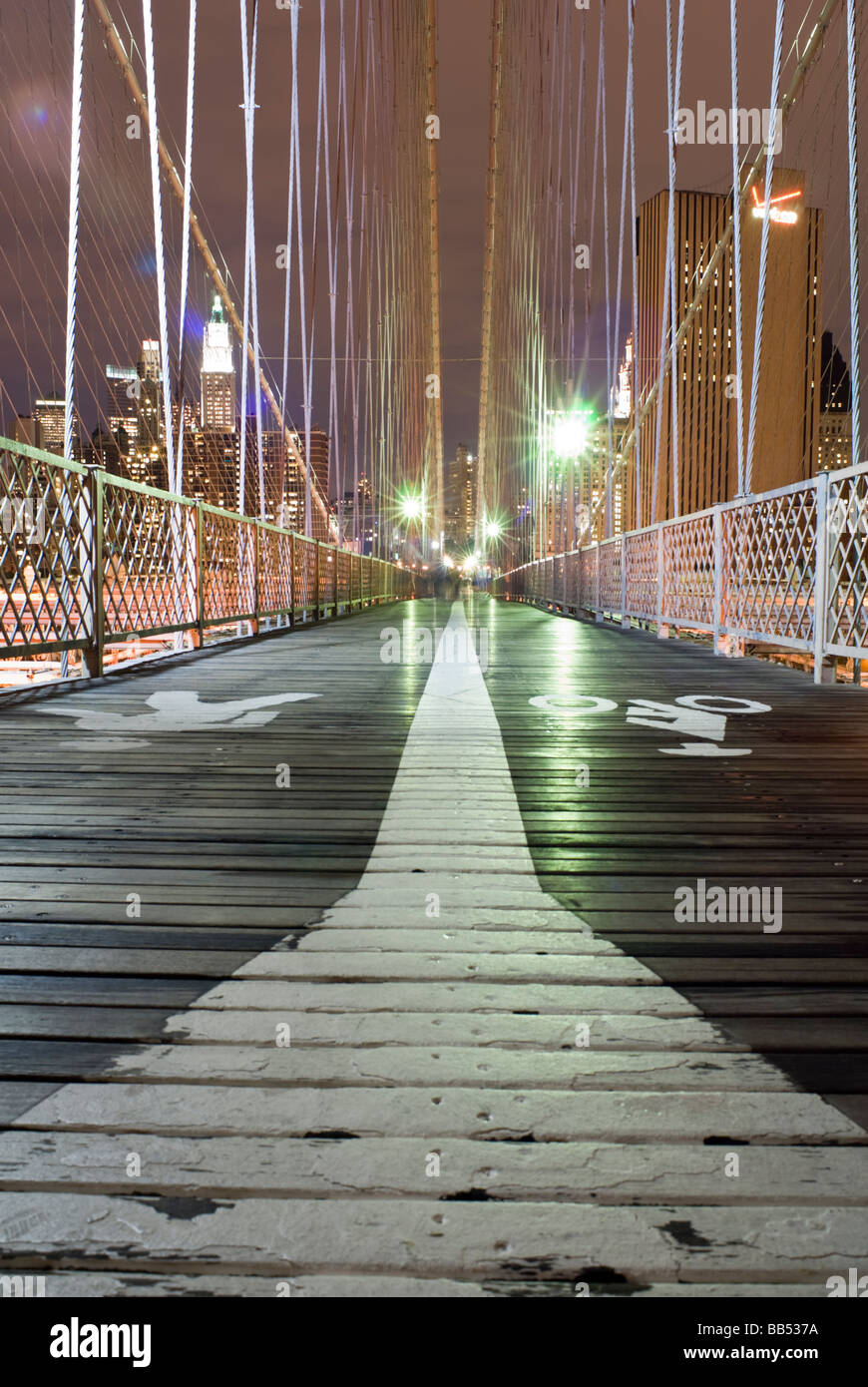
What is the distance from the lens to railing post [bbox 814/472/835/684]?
4.57 meters

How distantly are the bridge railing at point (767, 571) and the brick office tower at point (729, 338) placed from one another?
72cm

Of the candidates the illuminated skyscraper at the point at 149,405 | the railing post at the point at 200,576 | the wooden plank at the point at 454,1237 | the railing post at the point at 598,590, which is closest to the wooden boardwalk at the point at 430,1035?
the wooden plank at the point at 454,1237

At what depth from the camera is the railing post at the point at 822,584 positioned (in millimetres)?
4566

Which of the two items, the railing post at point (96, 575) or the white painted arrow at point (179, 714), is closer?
the white painted arrow at point (179, 714)

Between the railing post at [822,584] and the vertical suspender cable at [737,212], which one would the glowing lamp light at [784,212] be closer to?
the vertical suspender cable at [737,212]

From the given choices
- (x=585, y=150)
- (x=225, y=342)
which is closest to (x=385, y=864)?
(x=225, y=342)

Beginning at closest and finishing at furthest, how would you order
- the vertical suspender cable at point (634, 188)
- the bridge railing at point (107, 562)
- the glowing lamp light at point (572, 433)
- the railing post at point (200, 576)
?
the bridge railing at point (107, 562)
the railing post at point (200, 576)
the vertical suspender cable at point (634, 188)
the glowing lamp light at point (572, 433)

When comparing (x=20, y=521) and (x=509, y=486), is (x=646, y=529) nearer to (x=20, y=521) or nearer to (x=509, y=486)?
(x=20, y=521)

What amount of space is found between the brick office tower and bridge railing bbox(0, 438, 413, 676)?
3589mm

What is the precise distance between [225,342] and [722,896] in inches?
741

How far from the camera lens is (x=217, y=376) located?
17.8 m

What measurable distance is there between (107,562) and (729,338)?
1645 cm

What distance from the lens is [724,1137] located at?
2.87 ft

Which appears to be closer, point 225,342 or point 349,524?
point 225,342
